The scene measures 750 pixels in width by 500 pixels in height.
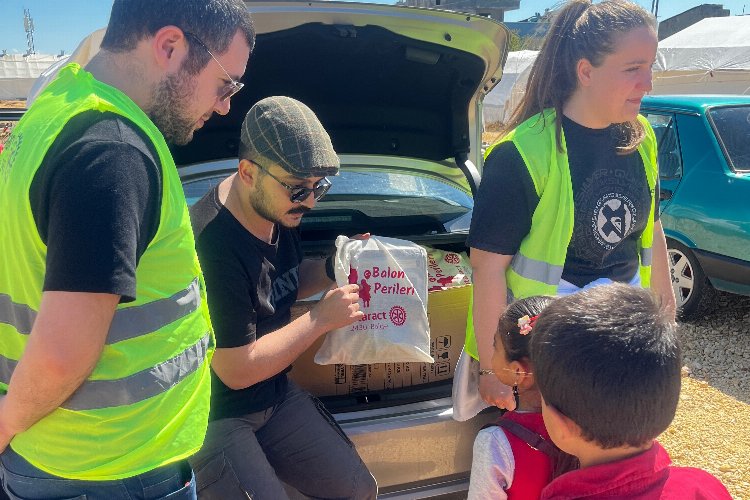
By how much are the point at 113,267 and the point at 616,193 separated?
1473 mm

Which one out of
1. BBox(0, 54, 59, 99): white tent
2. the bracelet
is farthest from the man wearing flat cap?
BBox(0, 54, 59, 99): white tent

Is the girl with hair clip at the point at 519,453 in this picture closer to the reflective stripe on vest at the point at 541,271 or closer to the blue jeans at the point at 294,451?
the reflective stripe on vest at the point at 541,271

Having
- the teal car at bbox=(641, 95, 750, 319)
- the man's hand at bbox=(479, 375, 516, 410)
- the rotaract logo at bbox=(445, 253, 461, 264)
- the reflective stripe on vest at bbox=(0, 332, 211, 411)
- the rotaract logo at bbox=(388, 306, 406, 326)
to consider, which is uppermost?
the reflective stripe on vest at bbox=(0, 332, 211, 411)

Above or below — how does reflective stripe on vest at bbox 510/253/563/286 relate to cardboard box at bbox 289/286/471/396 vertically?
above

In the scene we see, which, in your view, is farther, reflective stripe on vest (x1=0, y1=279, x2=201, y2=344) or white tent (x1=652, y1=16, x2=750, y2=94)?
white tent (x1=652, y1=16, x2=750, y2=94)

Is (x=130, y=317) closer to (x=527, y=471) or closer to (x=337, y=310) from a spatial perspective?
(x=337, y=310)

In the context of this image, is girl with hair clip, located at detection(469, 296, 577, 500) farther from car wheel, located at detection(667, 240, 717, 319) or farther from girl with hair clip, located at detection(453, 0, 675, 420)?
car wheel, located at detection(667, 240, 717, 319)

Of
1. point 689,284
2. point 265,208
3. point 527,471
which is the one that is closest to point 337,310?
point 265,208

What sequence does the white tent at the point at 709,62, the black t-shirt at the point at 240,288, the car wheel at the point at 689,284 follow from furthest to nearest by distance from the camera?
the white tent at the point at 709,62
the car wheel at the point at 689,284
the black t-shirt at the point at 240,288

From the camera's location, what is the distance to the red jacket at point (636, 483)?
1236mm

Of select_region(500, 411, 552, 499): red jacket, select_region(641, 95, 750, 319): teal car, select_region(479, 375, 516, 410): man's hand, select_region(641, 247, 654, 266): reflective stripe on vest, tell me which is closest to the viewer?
select_region(500, 411, 552, 499): red jacket

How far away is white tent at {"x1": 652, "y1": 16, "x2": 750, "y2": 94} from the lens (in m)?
14.3

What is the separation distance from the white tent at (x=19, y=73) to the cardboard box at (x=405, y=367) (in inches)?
1700

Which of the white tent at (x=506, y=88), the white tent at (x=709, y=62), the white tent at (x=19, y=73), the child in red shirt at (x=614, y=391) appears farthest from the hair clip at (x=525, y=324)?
the white tent at (x=19, y=73)
